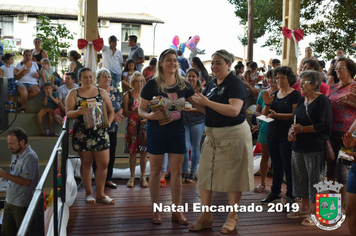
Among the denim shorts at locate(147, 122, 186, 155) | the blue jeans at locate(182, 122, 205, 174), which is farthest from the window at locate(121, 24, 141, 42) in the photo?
the denim shorts at locate(147, 122, 186, 155)

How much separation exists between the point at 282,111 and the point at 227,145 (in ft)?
3.85

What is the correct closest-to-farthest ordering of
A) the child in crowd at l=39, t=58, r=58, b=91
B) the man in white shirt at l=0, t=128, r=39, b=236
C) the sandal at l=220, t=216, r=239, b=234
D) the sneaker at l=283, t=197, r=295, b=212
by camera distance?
the sandal at l=220, t=216, r=239, b=234 < the sneaker at l=283, t=197, r=295, b=212 < the man in white shirt at l=0, t=128, r=39, b=236 < the child in crowd at l=39, t=58, r=58, b=91

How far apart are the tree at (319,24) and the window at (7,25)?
23.7 meters

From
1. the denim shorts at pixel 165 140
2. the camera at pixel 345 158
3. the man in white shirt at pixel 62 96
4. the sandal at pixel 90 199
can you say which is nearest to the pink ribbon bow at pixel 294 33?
the man in white shirt at pixel 62 96

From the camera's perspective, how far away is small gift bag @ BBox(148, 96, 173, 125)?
349 centimetres

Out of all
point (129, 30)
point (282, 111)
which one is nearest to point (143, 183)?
point (282, 111)

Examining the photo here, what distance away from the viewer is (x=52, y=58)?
38.6 ft

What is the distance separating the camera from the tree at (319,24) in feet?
47.6

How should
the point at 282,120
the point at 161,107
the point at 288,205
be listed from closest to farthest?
1. the point at 161,107
2. the point at 288,205
3. the point at 282,120

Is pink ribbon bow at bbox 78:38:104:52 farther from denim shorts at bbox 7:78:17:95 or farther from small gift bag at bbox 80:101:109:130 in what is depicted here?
small gift bag at bbox 80:101:109:130

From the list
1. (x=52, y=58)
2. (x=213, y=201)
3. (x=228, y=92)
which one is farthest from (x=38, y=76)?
(x=228, y=92)

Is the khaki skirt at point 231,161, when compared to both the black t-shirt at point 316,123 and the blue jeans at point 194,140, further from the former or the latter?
the blue jeans at point 194,140

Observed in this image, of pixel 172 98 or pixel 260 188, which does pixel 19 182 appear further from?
pixel 260 188

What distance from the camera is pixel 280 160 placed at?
4.39 m
